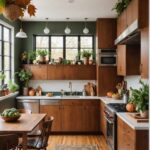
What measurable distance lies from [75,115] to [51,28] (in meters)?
2.38

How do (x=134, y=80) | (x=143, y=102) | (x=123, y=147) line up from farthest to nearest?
(x=134, y=80) → (x=123, y=147) → (x=143, y=102)

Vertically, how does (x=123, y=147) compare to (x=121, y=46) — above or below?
below

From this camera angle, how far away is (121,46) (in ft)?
21.4

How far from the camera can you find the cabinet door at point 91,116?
24.6ft

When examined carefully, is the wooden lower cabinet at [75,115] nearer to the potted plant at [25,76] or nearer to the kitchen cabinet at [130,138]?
the potted plant at [25,76]

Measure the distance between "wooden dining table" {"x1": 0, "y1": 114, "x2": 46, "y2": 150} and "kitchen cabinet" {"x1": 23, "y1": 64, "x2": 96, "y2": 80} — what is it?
3070mm

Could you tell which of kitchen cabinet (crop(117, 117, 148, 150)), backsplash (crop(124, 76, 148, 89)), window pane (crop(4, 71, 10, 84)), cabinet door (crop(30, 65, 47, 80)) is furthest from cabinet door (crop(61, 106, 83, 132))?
kitchen cabinet (crop(117, 117, 148, 150))

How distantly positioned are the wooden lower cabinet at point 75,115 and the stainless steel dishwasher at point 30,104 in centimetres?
13

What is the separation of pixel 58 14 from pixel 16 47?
1.40 meters

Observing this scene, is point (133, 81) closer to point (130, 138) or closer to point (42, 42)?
point (130, 138)

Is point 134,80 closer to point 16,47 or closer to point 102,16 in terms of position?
point 102,16

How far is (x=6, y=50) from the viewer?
23.7 feet

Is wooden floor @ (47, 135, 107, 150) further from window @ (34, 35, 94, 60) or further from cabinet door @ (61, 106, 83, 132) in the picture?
window @ (34, 35, 94, 60)

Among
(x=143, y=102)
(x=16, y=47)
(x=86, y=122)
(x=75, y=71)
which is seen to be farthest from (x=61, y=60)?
(x=143, y=102)
